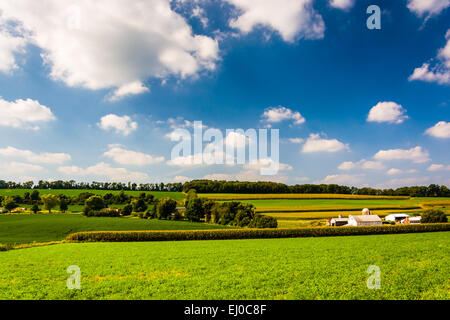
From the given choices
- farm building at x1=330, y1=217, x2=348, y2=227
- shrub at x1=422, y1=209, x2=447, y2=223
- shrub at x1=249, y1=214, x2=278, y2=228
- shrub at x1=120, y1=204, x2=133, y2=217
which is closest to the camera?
shrub at x1=249, y1=214, x2=278, y2=228

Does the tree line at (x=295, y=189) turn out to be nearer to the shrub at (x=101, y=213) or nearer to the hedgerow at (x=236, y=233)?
the shrub at (x=101, y=213)

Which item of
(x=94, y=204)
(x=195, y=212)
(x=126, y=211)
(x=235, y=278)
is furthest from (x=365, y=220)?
(x=94, y=204)

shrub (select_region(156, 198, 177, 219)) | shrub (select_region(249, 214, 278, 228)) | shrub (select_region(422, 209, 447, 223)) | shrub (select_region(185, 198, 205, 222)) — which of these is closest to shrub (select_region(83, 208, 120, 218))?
shrub (select_region(156, 198, 177, 219))

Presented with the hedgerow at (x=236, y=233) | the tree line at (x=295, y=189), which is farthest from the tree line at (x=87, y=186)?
the hedgerow at (x=236, y=233)

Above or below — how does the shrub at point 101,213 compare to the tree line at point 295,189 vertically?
below

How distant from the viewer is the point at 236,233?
111 feet

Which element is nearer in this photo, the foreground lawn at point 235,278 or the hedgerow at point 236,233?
the foreground lawn at point 235,278

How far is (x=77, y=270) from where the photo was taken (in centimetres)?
1353

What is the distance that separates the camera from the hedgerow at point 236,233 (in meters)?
31.6

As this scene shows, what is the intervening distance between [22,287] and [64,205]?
90.2 meters

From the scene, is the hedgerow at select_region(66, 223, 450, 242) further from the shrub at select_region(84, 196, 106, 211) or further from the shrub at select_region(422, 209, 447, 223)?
the shrub at select_region(84, 196, 106, 211)

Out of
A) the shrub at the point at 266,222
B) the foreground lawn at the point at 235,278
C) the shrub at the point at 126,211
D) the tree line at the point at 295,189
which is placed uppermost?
the tree line at the point at 295,189

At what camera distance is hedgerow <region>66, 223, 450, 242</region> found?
3162cm
